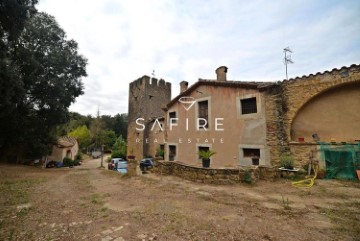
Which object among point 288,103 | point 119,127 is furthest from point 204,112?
point 119,127

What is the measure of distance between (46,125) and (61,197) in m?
12.8

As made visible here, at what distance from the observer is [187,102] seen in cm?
1337

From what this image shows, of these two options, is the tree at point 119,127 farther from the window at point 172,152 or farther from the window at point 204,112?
the window at point 204,112

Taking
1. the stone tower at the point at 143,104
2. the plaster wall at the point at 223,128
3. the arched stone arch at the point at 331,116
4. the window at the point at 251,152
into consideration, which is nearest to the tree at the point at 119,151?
the stone tower at the point at 143,104

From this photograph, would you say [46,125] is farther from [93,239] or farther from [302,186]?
[302,186]

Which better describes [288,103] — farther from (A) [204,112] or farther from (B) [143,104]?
(B) [143,104]

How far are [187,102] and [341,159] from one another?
9.09 meters

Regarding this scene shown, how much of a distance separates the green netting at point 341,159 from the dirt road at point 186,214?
0.96 meters

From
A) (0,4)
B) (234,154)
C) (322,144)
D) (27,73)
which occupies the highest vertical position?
(0,4)

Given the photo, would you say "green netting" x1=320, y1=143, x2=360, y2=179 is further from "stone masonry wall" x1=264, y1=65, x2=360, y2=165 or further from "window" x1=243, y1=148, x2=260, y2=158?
"window" x1=243, y1=148, x2=260, y2=158

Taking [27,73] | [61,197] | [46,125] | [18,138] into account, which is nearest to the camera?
[61,197]

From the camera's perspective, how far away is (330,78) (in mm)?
8312

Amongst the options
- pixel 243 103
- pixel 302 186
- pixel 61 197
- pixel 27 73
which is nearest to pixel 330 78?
pixel 243 103

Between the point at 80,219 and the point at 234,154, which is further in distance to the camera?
the point at 234,154
